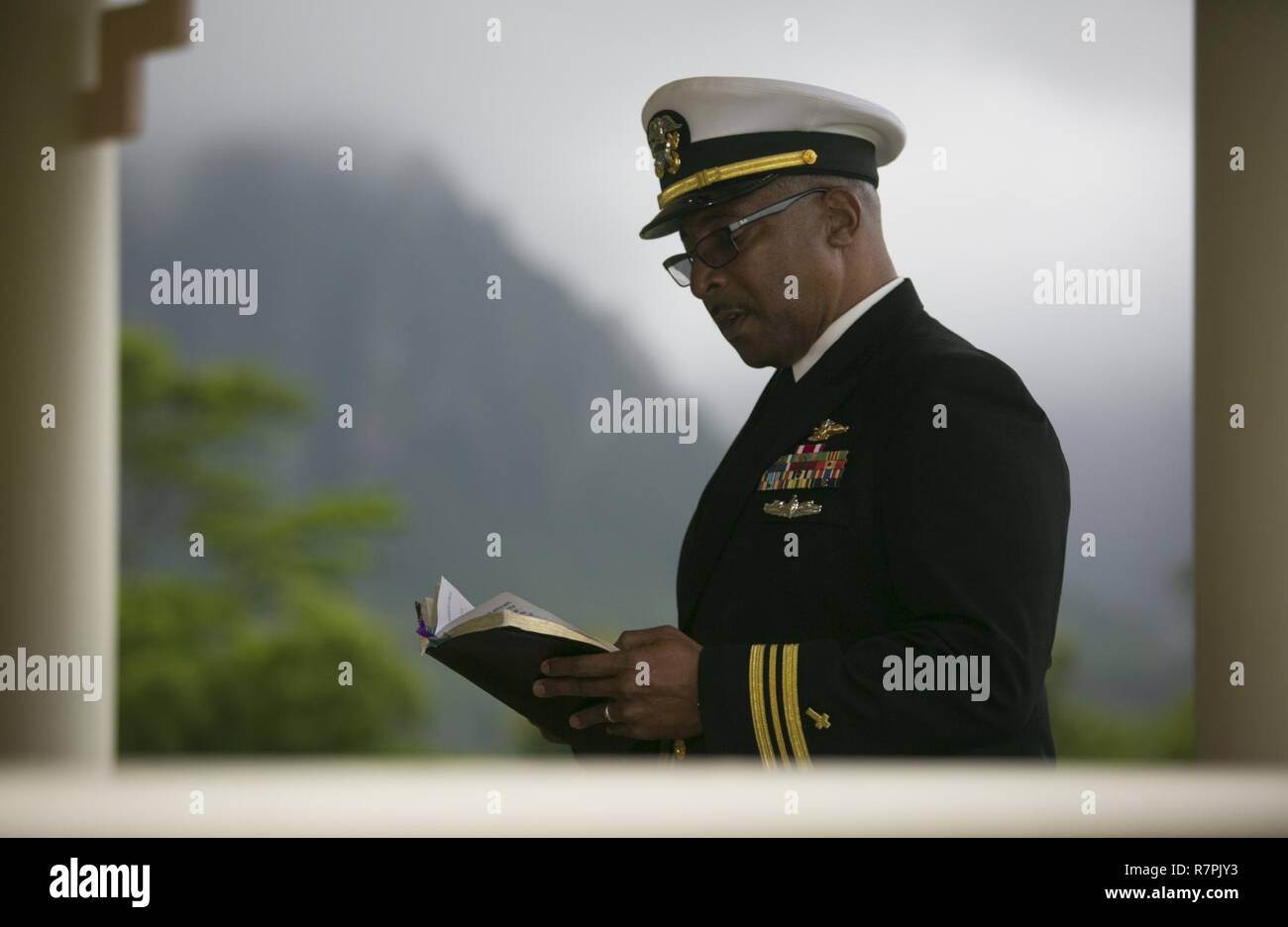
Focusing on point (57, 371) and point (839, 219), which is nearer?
point (839, 219)

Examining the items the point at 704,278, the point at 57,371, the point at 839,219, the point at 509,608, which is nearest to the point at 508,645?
the point at 509,608

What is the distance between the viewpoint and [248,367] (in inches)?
145

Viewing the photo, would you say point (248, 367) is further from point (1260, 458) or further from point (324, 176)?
point (1260, 458)

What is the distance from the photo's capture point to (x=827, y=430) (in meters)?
1.81

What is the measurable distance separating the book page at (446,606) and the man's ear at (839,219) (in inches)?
31.1

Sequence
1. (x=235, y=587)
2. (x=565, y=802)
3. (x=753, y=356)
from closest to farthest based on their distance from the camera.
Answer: (x=753, y=356) < (x=565, y=802) < (x=235, y=587)

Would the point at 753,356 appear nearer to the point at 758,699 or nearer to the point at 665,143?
the point at 665,143

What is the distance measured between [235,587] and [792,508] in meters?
2.60

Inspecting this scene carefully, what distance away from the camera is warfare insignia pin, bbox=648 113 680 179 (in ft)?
6.36

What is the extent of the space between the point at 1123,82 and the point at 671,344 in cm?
149

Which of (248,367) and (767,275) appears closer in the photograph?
(767,275)

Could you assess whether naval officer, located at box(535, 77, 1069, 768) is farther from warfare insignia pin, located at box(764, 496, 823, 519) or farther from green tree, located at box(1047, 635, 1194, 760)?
green tree, located at box(1047, 635, 1194, 760)

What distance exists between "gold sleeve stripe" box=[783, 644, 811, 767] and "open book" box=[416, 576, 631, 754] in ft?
0.81
